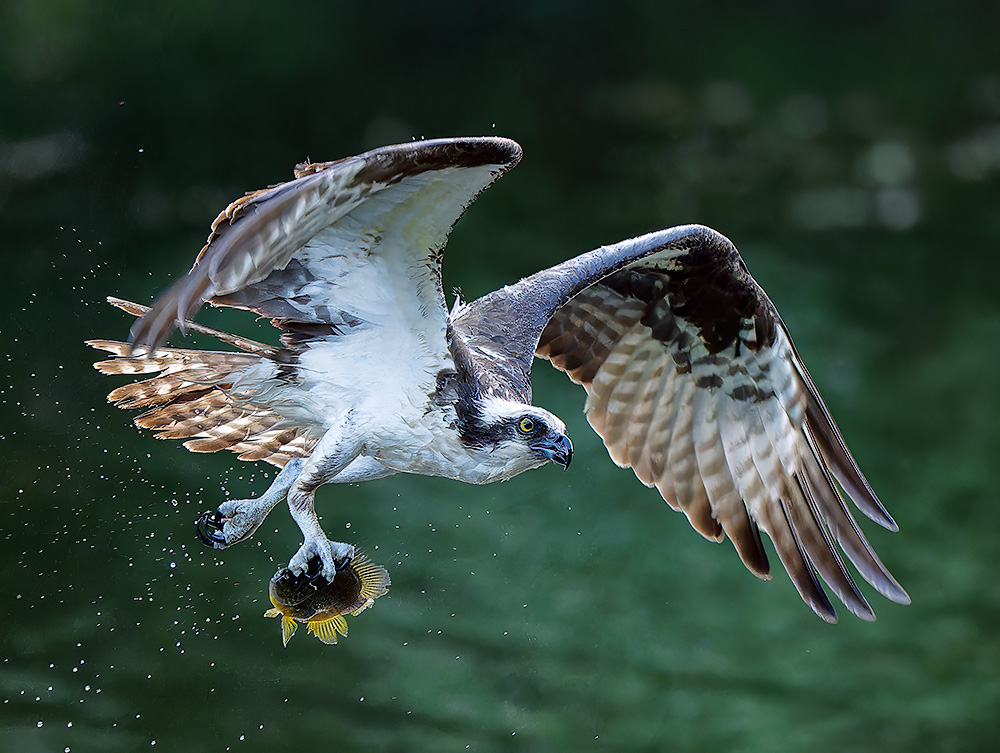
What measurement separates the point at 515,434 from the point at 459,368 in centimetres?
25

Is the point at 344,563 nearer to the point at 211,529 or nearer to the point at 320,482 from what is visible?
the point at 320,482

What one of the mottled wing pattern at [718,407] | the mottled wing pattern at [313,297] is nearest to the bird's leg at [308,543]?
the mottled wing pattern at [313,297]

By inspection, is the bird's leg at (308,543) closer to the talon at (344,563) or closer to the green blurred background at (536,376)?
the talon at (344,563)

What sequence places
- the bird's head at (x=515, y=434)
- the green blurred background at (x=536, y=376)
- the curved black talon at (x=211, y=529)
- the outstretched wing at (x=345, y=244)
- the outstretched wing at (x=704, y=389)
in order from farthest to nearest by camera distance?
1. the green blurred background at (x=536, y=376)
2. the outstretched wing at (x=704, y=389)
3. the curved black talon at (x=211, y=529)
4. the bird's head at (x=515, y=434)
5. the outstretched wing at (x=345, y=244)

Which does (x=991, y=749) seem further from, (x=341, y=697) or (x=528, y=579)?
(x=341, y=697)

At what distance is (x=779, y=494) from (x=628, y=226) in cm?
227

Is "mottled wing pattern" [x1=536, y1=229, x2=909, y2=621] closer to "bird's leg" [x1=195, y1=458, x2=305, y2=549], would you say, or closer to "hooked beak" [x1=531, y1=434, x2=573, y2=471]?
"hooked beak" [x1=531, y1=434, x2=573, y2=471]

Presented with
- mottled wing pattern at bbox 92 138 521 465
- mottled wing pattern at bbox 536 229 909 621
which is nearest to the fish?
mottled wing pattern at bbox 92 138 521 465

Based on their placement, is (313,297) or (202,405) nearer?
(313,297)

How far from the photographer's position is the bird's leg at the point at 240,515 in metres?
2.82

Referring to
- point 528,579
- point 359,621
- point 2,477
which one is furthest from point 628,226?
point 2,477

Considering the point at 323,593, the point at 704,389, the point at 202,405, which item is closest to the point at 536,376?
the point at 704,389

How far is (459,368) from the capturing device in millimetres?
2668

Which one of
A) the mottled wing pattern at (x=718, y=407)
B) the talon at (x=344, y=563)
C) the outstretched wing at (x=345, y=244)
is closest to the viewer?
the outstretched wing at (x=345, y=244)
